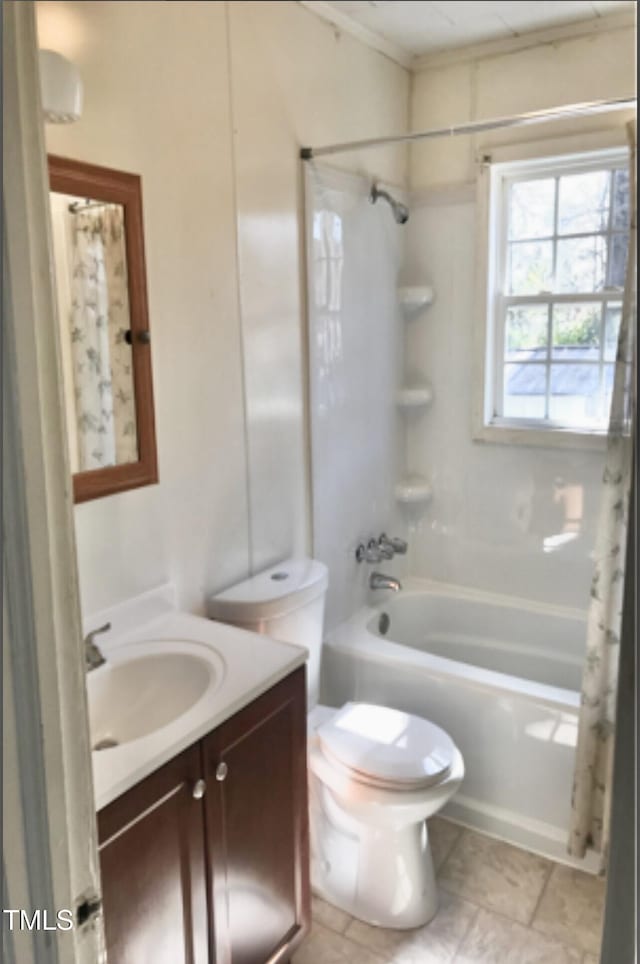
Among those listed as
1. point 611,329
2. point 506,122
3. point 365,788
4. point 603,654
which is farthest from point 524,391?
point 365,788

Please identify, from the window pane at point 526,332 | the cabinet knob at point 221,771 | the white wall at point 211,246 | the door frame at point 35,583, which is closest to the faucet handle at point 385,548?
the white wall at point 211,246

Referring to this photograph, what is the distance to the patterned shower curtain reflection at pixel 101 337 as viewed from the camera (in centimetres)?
157

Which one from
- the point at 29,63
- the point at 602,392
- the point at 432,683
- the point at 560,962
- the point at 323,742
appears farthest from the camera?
the point at 602,392

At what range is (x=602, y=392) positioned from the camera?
269 centimetres

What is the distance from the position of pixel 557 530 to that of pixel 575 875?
120 centimetres

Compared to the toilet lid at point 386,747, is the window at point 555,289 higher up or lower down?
higher up

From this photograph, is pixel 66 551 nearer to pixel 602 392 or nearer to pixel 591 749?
pixel 591 749

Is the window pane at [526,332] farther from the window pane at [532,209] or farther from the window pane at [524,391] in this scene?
the window pane at [532,209]

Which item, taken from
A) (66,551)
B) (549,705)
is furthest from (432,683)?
(66,551)

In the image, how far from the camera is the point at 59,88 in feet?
4.54

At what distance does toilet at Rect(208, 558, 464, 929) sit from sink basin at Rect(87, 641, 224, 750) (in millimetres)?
348

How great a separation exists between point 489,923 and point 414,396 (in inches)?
72.5

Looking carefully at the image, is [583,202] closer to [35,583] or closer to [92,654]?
[92,654]

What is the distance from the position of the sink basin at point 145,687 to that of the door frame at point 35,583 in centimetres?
80
